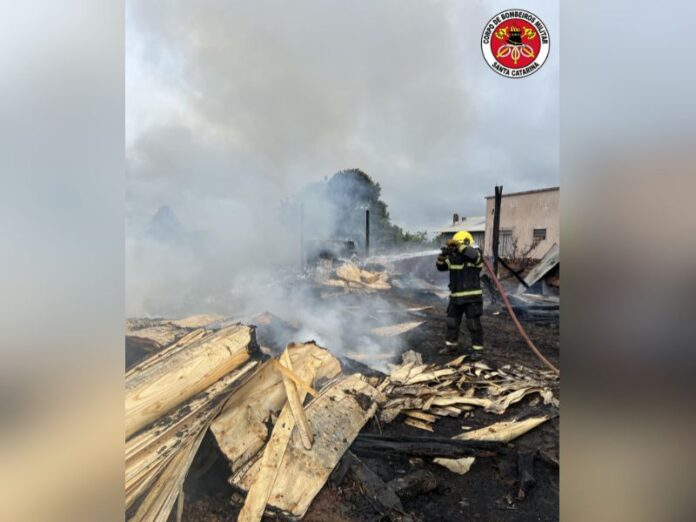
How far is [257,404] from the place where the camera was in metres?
2.47

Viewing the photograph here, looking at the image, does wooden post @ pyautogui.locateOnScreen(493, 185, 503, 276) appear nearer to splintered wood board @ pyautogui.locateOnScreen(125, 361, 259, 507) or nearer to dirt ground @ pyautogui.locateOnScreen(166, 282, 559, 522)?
dirt ground @ pyautogui.locateOnScreen(166, 282, 559, 522)

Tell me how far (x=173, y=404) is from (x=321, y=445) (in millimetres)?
1112

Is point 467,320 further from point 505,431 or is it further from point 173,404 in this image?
point 173,404

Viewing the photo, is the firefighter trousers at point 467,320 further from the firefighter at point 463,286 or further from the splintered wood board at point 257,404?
the splintered wood board at point 257,404

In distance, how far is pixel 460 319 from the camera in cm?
→ 254

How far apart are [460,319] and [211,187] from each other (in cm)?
209

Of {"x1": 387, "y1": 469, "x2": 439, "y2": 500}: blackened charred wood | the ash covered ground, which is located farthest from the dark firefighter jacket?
{"x1": 387, "y1": 469, "x2": 439, "y2": 500}: blackened charred wood

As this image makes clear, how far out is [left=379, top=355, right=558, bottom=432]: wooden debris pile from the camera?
2.44m

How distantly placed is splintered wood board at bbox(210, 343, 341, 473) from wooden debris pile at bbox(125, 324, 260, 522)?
82mm

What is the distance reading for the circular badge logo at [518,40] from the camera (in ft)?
7.54
